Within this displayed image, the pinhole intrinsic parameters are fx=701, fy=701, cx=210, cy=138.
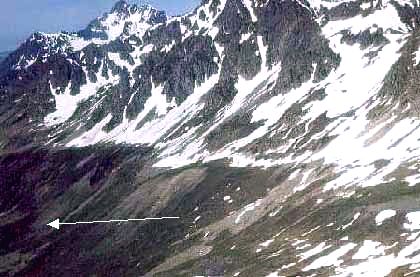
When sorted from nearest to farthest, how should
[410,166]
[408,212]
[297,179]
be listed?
[408,212], [410,166], [297,179]

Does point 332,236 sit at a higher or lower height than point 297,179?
lower

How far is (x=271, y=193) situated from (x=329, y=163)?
1845cm

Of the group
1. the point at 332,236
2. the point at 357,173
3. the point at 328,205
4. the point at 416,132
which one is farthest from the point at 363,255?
the point at 416,132

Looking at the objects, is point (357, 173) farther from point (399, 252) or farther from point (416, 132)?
point (399, 252)

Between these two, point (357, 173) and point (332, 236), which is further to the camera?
point (357, 173)

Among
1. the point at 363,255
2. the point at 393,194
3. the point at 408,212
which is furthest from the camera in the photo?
the point at 393,194

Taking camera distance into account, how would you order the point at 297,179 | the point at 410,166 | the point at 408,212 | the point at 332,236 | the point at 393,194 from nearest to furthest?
the point at 408,212 < the point at 332,236 < the point at 393,194 < the point at 410,166 < the point at 297,179

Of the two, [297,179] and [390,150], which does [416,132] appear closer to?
[390,150]

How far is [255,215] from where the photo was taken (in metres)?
185

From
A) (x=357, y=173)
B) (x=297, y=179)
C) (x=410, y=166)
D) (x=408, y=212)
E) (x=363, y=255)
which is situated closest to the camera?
(x=363, y=255)

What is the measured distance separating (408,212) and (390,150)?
2345 inches

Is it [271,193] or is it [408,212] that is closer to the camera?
[408,212]

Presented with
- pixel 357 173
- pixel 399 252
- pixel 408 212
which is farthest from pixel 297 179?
pixel 399 252

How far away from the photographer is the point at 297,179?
19588 cm
